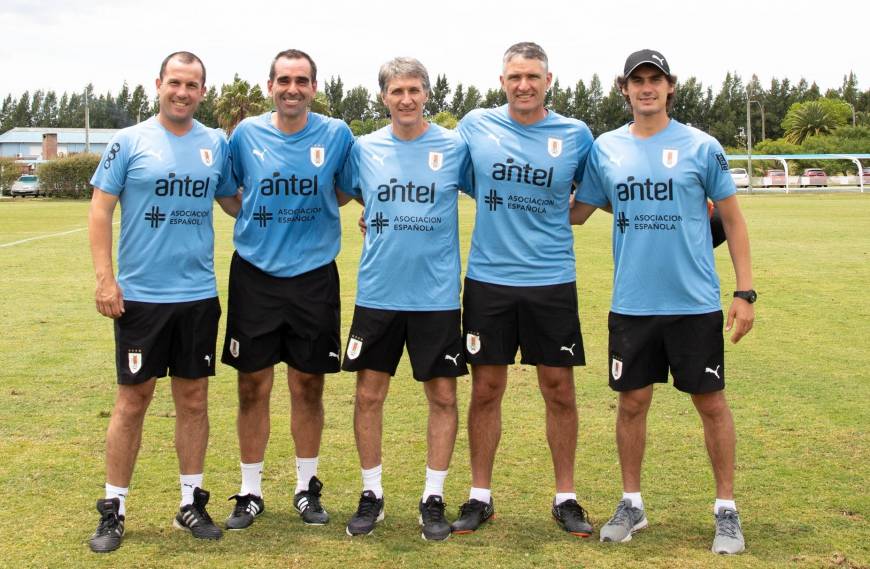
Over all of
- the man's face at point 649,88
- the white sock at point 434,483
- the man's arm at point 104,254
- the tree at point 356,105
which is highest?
the tree at point 356,105

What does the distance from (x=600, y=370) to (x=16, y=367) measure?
17.5 ft

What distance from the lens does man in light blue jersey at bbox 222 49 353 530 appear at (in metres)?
5.07

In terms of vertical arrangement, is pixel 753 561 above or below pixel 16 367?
below

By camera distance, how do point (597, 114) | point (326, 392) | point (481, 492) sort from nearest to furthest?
point (481, 492) < point (326, 392) < point (597, 114)

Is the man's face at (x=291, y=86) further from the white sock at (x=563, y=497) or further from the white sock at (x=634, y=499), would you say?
the white sock at (x=634, y=499)

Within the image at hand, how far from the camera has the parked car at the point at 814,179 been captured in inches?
2670

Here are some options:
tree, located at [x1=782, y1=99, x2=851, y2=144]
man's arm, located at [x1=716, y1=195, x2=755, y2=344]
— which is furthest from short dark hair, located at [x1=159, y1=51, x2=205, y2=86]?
tree, located at [x1=782, y1=99, x2=851, y2=144]

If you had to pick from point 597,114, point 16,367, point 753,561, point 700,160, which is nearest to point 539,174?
point 700,160

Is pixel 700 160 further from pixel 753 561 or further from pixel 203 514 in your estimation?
pixel 203 514

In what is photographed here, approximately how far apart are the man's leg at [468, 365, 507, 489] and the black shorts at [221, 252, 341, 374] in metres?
0.78

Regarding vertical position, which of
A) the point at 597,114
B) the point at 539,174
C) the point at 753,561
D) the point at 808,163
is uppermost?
the point at 597,114

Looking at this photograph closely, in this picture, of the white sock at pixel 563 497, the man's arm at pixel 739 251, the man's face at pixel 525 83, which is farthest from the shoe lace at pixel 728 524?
the man's face at pixel 525 83

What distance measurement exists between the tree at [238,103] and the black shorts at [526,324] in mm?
72072

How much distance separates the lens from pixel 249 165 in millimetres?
5117
